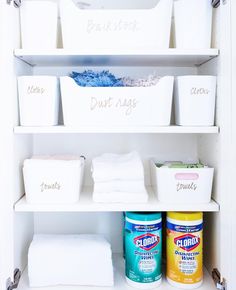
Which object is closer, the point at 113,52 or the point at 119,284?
the point at 113,52

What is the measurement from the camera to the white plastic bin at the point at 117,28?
112 centimetres

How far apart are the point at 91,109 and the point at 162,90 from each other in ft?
0.82

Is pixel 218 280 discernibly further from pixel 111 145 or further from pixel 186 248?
pixel 111 145

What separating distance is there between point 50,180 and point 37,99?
281 millimetres

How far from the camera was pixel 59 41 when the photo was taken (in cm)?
129

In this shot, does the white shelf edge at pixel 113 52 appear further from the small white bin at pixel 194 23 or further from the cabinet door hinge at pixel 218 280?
the cabinet door hinge at pixel 218 280

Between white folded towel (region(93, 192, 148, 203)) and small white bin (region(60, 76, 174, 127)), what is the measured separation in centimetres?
25

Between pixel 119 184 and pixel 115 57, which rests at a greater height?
pixel 115 57

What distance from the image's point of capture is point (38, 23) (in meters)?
1.12

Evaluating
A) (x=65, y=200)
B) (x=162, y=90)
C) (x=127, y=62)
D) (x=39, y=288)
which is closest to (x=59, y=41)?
(x=127, y=62)

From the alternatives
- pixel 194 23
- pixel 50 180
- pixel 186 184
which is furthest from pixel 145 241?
pixel 194 23

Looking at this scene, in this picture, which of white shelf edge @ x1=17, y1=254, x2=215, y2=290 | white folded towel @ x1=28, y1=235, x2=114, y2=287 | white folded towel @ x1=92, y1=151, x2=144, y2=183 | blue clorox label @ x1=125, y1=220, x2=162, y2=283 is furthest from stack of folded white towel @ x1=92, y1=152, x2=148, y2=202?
white shelf edge @ x1=17, y1=254, x2=215, y2=290

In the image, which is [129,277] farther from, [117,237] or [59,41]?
[59,41]

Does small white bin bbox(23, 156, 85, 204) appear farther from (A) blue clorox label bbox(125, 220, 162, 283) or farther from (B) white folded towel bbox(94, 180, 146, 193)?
(A) blue clorox label bbox(125, 220, 162, 283)
